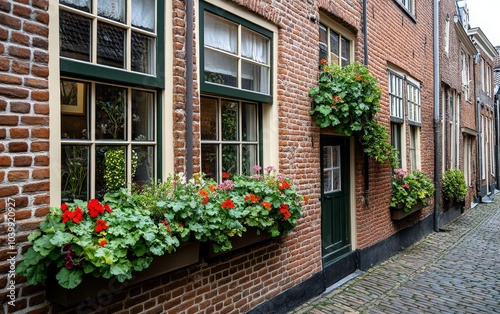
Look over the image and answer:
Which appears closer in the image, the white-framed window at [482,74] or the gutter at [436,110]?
the gutter at [436,110]

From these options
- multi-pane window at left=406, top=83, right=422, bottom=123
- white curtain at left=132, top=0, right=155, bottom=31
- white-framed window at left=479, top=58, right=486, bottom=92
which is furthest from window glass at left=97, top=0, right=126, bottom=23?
white-framed window at left=479, top=58, right=486, bottom=92

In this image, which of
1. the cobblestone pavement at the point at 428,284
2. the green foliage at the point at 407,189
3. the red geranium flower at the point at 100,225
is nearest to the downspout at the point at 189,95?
the red geranium flower at the point at 100,225

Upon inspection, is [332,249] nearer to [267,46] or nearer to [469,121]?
[267,46]

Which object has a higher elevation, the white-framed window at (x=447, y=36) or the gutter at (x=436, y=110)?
the white-framed window at (x=447, y=36)

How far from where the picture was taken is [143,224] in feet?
8.84

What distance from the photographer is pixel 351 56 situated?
6.89 metres

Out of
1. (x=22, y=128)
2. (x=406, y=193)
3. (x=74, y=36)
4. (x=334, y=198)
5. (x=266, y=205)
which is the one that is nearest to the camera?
(x=22, y=128)

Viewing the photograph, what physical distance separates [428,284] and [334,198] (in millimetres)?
1856

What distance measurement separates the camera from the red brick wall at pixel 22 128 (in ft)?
7.73

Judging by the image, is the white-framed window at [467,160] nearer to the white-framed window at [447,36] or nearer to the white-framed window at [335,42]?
the white-framed window at [447,36]

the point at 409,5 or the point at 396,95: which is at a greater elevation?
the point at 409,5

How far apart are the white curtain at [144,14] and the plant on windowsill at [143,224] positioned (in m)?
1.28

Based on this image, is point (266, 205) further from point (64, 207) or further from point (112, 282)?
point (64, 207)

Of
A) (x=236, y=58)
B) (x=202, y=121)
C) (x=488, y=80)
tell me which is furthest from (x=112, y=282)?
(x=488, y=80)
